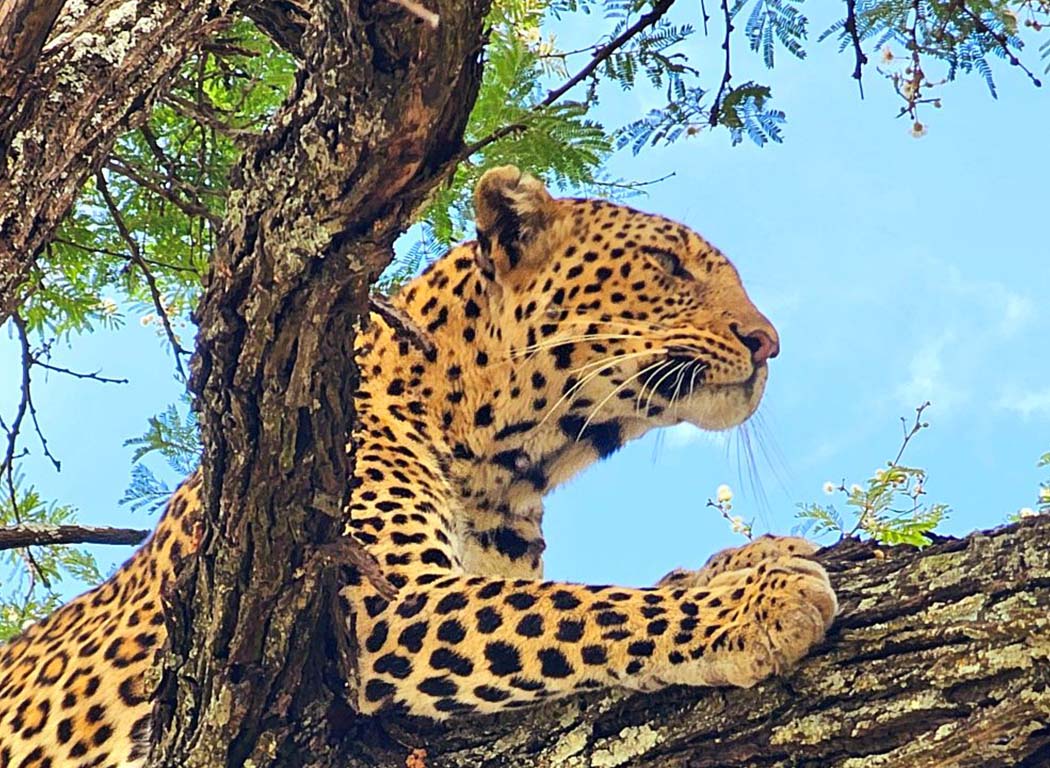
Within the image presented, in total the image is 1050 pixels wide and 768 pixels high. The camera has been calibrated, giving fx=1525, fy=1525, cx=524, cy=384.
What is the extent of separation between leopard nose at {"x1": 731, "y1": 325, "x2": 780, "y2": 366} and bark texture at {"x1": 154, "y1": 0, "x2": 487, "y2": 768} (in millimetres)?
2370

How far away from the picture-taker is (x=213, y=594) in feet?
13.0

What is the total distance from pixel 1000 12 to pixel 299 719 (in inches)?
188

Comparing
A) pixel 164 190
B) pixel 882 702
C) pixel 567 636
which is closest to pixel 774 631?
pixel 882 702

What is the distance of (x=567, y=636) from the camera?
A: 4.17m

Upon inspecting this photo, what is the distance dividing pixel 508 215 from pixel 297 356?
2306 millimetres

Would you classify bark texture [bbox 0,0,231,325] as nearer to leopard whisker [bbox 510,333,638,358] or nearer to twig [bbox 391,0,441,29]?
twig [bbox 391,0,441,29]

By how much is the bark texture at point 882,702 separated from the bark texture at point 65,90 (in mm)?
1752

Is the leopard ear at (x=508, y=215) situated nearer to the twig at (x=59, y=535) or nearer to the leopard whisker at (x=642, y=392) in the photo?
the leopard whisker at (x=642, y=392)

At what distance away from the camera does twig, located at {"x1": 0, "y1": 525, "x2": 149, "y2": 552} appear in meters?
5.17

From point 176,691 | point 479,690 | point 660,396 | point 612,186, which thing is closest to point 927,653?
point 479,690

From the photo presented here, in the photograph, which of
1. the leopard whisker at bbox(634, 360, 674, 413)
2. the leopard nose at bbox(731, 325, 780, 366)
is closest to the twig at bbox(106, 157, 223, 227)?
the leopard whisker at bbox(634, 360, 674, 413)

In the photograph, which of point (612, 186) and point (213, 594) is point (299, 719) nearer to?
point (213, 594)

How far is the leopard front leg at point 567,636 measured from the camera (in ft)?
12.9

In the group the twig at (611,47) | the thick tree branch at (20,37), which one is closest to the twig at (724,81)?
the twig at (611,47)
